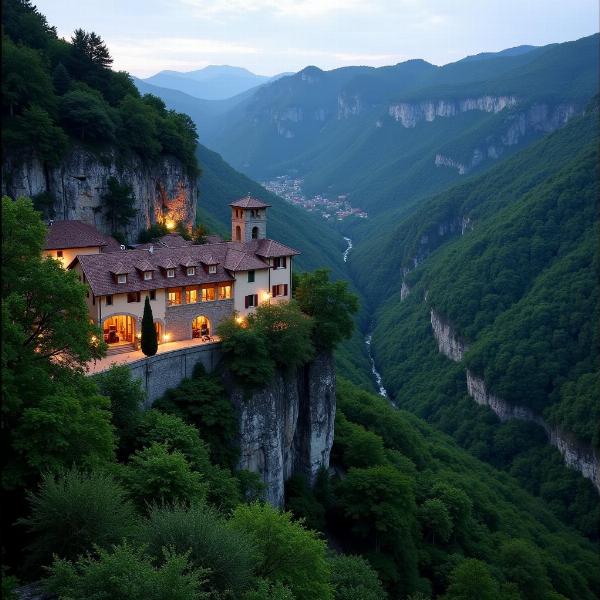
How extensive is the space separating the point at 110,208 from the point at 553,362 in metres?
87.1

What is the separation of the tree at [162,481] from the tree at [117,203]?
33102 millimetres

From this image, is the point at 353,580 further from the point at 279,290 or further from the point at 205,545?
the point at 279,290

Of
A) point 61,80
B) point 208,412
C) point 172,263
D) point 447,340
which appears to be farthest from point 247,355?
point 447,340

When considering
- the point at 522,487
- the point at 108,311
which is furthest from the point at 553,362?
the point at 108,311

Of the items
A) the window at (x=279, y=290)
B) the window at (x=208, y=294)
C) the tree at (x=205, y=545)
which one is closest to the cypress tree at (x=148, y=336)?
the window at (x=208, y=294)

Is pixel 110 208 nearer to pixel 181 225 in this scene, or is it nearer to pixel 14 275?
pixel 181 225

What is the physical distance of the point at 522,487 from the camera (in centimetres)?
10019

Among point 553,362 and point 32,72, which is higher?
point 32,72

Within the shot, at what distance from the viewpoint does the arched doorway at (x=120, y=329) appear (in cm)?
4291

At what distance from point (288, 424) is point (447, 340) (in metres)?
102

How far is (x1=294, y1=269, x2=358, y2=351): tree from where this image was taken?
163ft

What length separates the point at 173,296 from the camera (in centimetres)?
4512

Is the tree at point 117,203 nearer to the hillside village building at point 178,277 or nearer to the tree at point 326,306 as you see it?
the hillside village building at point 178,277

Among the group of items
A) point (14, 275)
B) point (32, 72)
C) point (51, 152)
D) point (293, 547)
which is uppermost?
point (32, 72)
